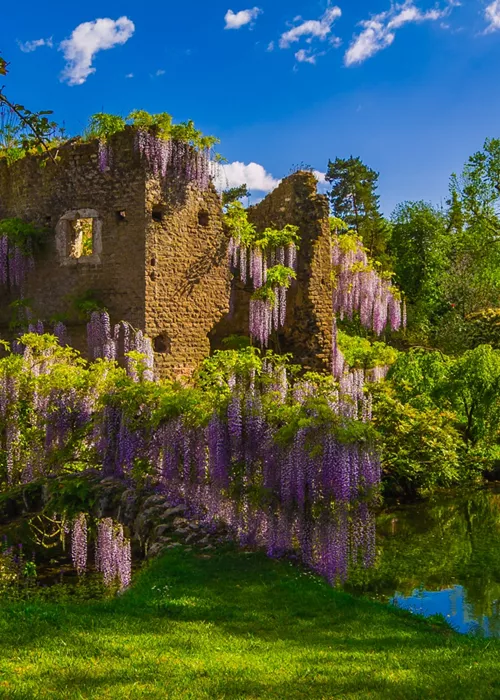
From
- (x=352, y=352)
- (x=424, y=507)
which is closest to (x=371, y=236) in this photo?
(x=352, y=352)

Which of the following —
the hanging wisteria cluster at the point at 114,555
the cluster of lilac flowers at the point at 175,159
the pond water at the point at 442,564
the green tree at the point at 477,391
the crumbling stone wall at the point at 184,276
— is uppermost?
the cluster of lilac flowers at the point at 175,159

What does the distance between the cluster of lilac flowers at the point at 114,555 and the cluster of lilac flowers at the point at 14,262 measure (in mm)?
7293

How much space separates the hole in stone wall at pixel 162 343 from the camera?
13.0 metres

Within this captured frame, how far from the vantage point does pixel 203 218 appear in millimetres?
13656

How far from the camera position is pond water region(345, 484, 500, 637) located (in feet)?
26.2

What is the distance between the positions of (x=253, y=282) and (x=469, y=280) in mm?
13409

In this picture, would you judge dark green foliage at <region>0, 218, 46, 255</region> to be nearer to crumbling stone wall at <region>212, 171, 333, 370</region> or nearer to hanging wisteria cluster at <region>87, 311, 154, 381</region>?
hanging wisteria cluster at <region>87, 311, 154, 381</region>

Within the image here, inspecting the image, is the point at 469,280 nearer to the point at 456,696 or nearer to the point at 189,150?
the point at 189,150

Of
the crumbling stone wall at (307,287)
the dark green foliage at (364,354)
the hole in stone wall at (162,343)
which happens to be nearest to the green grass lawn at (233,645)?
the hole in stone wall at (162,343)

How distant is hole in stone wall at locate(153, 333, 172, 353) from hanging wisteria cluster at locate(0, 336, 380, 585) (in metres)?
2.79

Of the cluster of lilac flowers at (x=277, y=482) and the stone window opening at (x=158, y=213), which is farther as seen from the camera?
the stone window opening at (x=158, y=213)

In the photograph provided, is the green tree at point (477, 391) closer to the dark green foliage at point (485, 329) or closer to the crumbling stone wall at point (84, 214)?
the dark green foliage at point (485, 329)

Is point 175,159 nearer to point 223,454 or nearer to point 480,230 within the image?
point 223,454

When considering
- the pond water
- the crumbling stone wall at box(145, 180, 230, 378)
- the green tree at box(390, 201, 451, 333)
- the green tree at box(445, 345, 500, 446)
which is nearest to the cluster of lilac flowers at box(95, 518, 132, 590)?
the pond water
